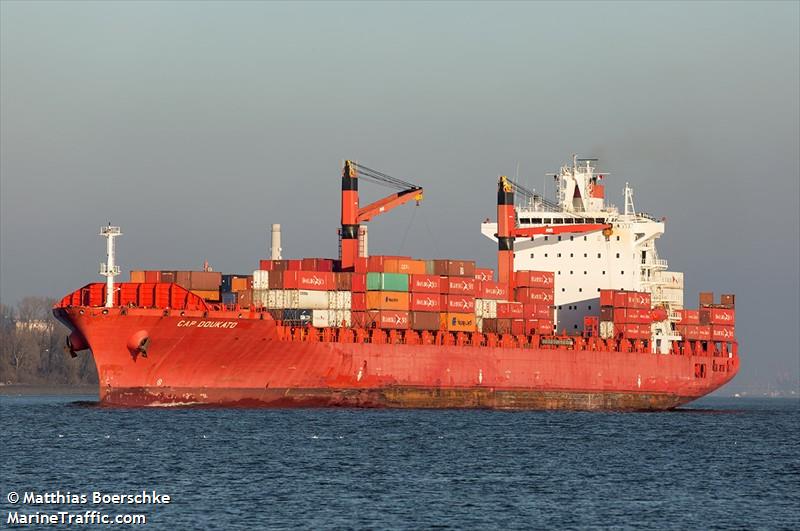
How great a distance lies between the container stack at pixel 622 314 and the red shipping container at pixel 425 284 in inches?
546

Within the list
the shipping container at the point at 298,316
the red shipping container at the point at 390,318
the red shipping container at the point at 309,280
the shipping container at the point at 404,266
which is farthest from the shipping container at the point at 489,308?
the shipping container at the point at 298,316

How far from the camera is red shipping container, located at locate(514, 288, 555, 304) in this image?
78.2 meters

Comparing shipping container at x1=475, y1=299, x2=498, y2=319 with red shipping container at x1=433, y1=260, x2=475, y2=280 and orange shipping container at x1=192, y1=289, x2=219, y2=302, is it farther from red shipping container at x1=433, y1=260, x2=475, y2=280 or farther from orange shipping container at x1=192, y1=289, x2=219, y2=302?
orange shipping container at x1=192, y1=289, x2=219, y2=302

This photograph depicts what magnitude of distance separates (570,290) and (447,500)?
4907 centimetres

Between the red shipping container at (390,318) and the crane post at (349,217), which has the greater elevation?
the crane post at (349,217)

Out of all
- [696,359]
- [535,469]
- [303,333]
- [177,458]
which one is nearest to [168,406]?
[303,333]

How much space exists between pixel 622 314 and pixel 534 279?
598 centimetres

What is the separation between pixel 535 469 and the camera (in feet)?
145

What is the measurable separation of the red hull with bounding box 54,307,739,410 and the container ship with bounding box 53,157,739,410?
7cm

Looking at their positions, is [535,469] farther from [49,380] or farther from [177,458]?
[49,380]

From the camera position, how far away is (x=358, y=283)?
68.9m

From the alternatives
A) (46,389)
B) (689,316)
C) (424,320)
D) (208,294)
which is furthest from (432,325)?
(46,389)

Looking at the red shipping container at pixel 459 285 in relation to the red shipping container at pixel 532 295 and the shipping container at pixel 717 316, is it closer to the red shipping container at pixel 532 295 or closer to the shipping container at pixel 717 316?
the red shipping container at pixel 532 295

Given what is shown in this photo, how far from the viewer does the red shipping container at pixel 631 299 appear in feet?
264
